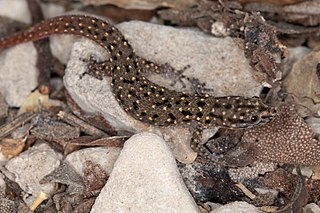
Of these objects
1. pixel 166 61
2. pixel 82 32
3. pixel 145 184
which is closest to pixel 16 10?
pixel 82 32

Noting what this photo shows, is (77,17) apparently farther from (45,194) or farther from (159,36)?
(45,194)

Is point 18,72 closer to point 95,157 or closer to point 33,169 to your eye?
point 33,169

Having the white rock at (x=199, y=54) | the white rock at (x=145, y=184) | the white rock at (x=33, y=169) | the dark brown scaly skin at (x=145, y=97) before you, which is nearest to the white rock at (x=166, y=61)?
the white rock at (x=199, y=54)

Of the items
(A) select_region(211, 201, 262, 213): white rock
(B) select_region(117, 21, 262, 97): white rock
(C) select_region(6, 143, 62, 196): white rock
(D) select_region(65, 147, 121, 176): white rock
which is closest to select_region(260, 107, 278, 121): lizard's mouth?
(B) select_region(117, 21, 262, 97): white rock

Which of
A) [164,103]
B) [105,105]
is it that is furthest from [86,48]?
[164,103]

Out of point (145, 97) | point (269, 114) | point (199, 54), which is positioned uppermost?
point (199, 54)

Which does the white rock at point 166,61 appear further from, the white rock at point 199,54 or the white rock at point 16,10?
the white rock at point 16,10
